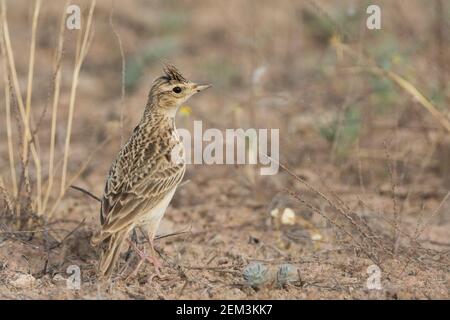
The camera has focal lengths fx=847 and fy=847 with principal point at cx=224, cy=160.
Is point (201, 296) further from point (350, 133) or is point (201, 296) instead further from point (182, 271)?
point (350, 133)

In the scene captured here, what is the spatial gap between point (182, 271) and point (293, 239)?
1.32 metres

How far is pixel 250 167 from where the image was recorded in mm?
7875

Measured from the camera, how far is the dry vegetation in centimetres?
593

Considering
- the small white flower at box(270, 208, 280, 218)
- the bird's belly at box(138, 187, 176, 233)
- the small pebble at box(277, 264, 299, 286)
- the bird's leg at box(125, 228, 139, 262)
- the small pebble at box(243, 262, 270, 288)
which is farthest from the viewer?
the small white flower at box(270, 208, 280, 218)

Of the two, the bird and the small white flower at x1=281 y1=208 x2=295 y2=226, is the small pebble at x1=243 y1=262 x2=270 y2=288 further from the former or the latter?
the small white flower at x1=281 y1=208 x2=295 y2=226

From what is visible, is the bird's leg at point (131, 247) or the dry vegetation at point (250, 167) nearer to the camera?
the dry vegetation at point (250, 167)

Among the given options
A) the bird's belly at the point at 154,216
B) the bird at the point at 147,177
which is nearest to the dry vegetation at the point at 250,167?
the bird at the point at 147,177

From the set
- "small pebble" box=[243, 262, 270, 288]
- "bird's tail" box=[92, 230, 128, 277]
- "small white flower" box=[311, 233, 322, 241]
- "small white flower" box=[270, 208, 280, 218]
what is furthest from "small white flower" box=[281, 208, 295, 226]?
"bird's tail" box=[92, 230, 128, 277]

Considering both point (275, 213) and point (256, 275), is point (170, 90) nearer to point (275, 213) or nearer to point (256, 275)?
point (275, 213)

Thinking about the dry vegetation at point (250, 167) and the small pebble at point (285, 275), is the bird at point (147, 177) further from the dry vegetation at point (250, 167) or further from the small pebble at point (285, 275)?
the small pebble at point (285, 275)

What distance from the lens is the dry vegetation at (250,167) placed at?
5.93 meters

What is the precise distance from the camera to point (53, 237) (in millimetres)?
6562

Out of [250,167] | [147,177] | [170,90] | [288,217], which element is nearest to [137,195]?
[147,177]

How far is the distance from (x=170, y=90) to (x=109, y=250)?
1411mm
